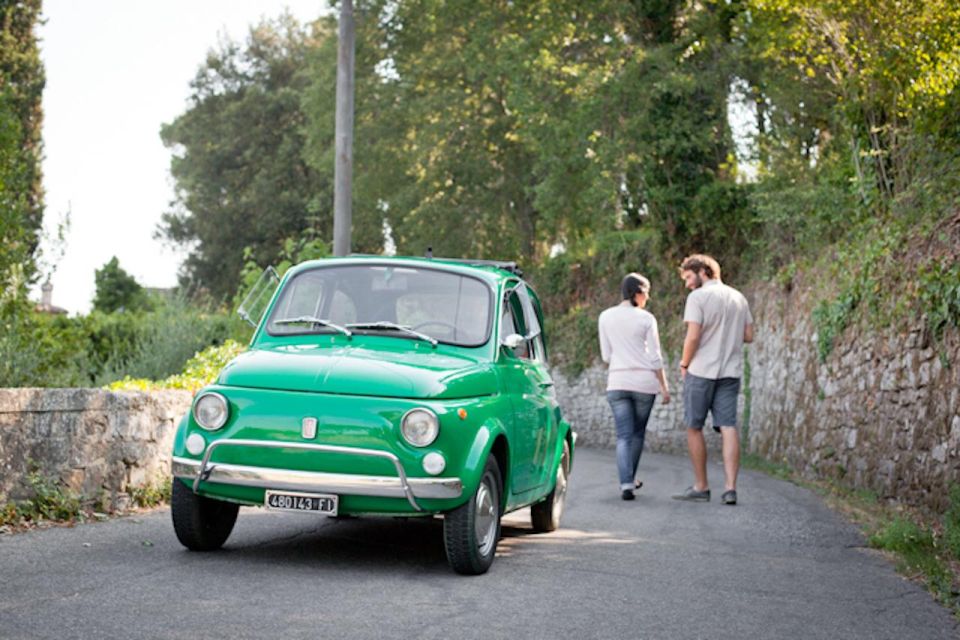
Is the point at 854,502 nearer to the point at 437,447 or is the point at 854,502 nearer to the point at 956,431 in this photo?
the point at 956,431

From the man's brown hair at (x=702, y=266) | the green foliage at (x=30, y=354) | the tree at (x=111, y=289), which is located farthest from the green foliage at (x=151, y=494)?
the tree at (x=111, y=289)

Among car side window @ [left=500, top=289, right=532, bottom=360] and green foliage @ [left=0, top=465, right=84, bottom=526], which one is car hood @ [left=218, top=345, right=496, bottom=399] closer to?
car side window @ [left=500, top=289, right=532, bottom=360]

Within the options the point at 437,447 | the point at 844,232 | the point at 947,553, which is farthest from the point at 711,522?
the point at 844,232

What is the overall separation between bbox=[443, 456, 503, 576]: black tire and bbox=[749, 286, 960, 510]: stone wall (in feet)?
15.7

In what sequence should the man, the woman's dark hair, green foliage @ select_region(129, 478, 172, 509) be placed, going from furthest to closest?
1. the woman's dark hair
2. the man
3. green foliage @ select_region(129, 478, 172, 509)

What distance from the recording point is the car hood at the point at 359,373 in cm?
744

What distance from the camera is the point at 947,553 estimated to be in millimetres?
8969

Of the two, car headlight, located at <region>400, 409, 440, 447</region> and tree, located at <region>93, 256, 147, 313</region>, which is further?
tree, located at <region>93, 256, 147, 313</region>

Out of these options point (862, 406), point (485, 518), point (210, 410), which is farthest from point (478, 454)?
point (862, 406)

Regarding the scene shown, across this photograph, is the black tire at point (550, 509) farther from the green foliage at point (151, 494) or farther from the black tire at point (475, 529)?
the green foliage at point (151, 494)

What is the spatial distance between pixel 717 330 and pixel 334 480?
5944mm

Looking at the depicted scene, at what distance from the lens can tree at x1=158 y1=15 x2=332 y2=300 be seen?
54125 millimetres

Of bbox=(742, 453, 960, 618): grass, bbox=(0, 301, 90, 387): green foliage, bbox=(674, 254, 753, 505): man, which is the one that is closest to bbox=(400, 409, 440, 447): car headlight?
bbox=(742, 453, 960, 618): grass

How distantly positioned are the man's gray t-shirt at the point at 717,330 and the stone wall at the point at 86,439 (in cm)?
478
